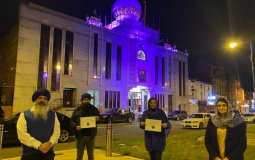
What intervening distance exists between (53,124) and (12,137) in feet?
30.0

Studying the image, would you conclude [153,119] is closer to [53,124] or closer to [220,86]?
[53,124]

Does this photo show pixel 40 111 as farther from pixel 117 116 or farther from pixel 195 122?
pixel 117 116

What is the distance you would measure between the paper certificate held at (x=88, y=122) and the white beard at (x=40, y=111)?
240 cm

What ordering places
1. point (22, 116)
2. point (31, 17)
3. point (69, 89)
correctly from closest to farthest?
point (22, 116) < point (31, 17) < point (69, 89)

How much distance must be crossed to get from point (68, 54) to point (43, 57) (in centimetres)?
377

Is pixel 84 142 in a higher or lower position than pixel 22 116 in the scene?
lower

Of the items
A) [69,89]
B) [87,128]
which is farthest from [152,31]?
[87,128]

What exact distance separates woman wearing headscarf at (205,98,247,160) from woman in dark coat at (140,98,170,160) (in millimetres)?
1798

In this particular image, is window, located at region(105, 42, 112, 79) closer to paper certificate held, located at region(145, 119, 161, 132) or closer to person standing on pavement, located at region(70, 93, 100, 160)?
person standing on pavement, located at region(70, 93, 100, 160)

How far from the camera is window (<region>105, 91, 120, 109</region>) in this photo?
38938 mm

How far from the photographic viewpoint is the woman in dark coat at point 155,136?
600 centimetres

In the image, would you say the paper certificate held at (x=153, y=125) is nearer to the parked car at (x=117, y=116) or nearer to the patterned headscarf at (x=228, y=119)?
the patterned headscarf at (x=228, y=119)

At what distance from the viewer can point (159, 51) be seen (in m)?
50.3

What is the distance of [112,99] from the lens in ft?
130
